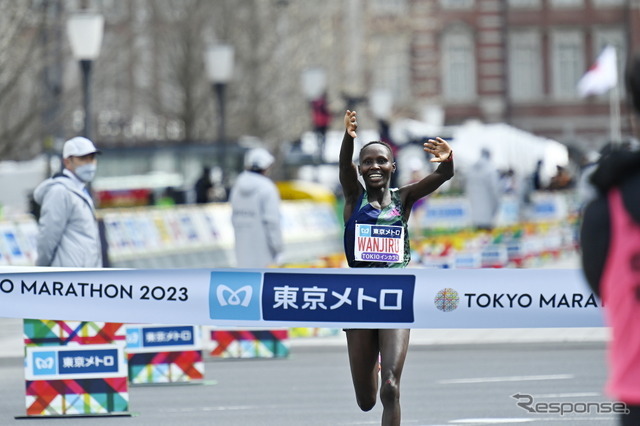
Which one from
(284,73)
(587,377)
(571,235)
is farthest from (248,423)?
(284,73)

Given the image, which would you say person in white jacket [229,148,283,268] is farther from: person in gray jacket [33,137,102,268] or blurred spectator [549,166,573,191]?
blurred spectator [549,166,573,191]

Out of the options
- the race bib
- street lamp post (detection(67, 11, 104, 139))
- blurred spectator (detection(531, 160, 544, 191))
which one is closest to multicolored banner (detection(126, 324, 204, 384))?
the race bib

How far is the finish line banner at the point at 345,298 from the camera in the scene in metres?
9.66

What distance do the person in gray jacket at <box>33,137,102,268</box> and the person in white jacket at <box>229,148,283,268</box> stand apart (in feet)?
16.2

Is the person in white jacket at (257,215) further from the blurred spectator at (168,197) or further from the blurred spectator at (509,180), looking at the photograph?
the blurred spectator at (509,180)

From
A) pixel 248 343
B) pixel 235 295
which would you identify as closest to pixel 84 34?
pixel 248 343

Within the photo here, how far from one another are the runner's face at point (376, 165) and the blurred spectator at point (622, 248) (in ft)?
13.4

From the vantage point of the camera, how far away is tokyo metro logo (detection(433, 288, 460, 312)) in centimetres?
984

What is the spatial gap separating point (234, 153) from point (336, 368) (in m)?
33.9

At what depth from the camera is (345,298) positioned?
9.72 meters

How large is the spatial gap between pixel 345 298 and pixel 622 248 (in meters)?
4.70

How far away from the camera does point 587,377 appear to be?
14094mm

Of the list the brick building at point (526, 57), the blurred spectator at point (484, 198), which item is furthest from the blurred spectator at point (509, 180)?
the brick building at point (526, 57)

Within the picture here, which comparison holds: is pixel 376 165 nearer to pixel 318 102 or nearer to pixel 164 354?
pixel 164 354
